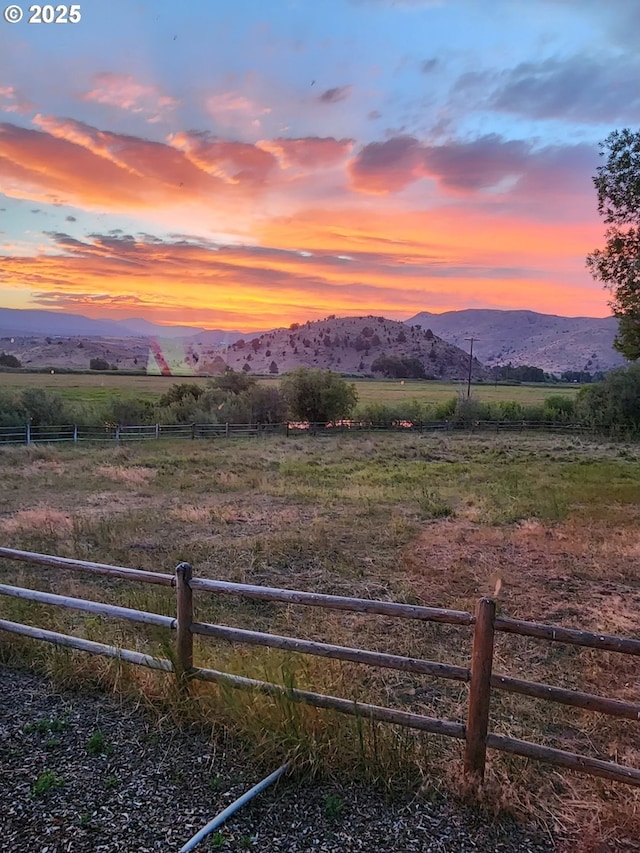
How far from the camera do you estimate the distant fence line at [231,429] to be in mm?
30250

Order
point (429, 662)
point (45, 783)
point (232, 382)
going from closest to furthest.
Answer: point (45, 783), point (429, 662), point (232, 382)

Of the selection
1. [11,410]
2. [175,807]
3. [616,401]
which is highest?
[616,401]

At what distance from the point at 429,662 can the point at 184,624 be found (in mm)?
1908

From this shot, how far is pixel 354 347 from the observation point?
162m

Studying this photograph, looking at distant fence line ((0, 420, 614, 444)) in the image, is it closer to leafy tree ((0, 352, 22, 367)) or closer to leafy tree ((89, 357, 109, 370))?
leafy tree ((0, 352, 22, 367))

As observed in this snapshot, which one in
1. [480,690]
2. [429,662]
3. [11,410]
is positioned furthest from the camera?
[11,410]

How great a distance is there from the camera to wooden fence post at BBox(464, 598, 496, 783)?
3522 mm

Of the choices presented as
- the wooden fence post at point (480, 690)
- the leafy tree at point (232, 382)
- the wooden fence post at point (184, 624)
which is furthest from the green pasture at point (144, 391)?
the wooden fence post at point (480, 690)

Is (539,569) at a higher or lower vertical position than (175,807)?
lower

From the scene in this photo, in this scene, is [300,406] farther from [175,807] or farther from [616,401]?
[175,807]

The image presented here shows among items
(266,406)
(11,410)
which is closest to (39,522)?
(11,410)

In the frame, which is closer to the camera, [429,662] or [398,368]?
[429,662]

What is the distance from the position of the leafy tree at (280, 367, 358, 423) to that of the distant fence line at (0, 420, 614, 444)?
1328 mm

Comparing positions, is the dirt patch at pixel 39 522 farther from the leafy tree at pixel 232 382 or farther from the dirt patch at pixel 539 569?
the leafy tree at pixel 232 382
